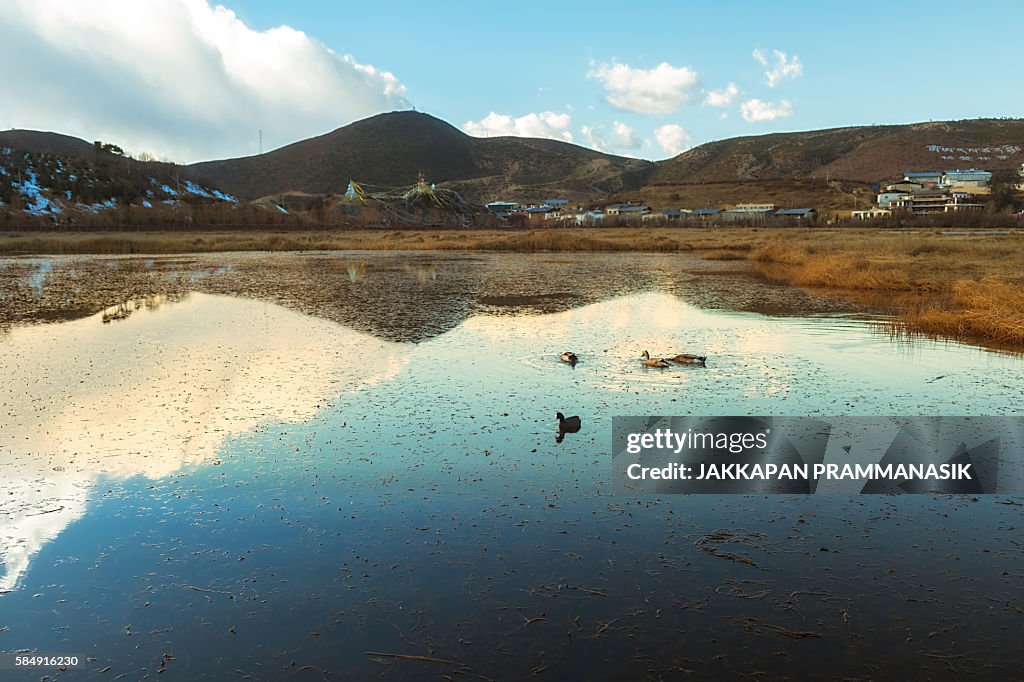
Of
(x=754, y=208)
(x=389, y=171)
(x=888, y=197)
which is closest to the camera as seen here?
(x=888, y=197)

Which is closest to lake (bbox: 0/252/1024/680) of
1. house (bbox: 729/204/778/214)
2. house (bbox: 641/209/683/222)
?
house (bbox: 641/209/683/222)

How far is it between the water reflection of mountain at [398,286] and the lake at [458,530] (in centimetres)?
555

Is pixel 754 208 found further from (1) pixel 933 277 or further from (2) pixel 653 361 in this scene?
(2) pixel 653 361

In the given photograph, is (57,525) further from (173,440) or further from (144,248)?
(144,248)

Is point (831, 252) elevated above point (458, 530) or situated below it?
above

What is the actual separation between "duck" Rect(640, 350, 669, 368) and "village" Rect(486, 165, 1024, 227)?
76530 millimetres

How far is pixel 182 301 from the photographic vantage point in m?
22.0

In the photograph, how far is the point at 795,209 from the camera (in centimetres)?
10450

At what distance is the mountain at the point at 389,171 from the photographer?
530 ft

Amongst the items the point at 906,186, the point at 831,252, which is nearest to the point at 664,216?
the point at 906,186

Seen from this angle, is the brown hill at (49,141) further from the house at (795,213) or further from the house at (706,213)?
the house at (795,213)

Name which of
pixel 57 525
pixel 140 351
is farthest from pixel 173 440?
pixel 140 351

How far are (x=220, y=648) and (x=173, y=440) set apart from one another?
Result: 4.56 m

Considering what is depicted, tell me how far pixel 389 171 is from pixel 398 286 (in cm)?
14848
